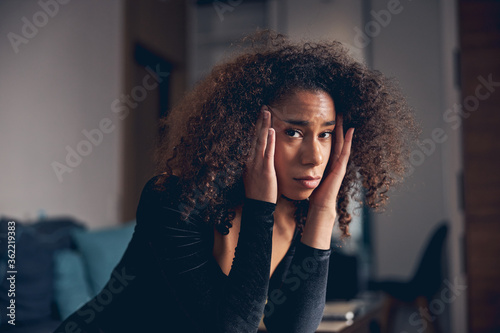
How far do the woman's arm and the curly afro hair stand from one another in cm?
16

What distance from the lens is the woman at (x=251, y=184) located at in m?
0.97

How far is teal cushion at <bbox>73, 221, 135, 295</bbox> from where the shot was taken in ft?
7.99

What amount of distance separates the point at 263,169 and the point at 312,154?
101mm

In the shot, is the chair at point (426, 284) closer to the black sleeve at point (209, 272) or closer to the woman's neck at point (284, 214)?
the woman's neck at point (284, 214)

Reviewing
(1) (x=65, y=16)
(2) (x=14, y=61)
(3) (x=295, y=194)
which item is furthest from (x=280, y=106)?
(1) (x=65, y=16)

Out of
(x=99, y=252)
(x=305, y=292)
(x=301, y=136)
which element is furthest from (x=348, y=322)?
(x=99, y=252)

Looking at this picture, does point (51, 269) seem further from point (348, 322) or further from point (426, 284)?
point (426, 284)

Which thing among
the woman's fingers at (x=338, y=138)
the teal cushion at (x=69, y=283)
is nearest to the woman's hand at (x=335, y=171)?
the woman's fingers at (x=338, y=138)

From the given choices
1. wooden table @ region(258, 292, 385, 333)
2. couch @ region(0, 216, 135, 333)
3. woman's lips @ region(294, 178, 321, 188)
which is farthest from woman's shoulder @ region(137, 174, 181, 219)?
couch @ region(0, 216, 135, 333)

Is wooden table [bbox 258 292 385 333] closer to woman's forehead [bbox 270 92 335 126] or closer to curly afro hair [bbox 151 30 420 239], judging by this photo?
curly afro hair [bbox 151 30 420 239]

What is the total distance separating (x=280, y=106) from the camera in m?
1.01

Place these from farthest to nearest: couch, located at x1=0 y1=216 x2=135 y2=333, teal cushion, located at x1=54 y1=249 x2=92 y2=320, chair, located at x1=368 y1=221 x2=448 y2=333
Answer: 1. chair, located at x1=368 y1=221 x2=448 y2=333
2. teal cushion, located at x1=54 y1=249 x2=92 y2=320
3. couch, located at x1=0 y1=216 x2=135 y2=333

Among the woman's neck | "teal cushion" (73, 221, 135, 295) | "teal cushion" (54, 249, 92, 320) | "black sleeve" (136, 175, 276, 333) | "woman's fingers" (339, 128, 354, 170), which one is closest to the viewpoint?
"black sleeve" (136, 175, 276, 333)

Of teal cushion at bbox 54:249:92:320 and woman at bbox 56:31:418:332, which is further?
teal cushion at bbox 54:249:92:320
